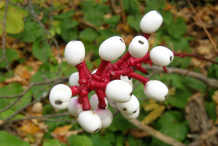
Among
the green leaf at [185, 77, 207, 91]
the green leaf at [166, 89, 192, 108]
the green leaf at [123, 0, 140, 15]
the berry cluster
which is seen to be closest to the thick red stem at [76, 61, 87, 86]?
the berry cluster

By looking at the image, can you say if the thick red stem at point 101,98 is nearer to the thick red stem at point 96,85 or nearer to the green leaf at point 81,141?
the thick red stem at point 96,85

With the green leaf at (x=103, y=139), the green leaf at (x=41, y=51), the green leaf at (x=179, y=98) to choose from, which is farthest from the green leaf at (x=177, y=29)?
the green leaf at (x=41, y=51)

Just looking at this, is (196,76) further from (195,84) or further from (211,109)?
(211,109)

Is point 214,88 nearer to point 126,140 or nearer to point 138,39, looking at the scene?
point 126,140

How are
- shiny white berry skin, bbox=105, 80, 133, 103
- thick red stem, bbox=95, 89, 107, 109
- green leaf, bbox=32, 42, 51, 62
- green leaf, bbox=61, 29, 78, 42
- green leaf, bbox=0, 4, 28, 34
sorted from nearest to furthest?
shiny white berry skin, bbox=105, 80, 133, 103, thick red stem, bbox=95, 89, 107, 109, green leaf, bbox=0, 4, 28, 34, green leaf, bbox=32, 42, 51, 62, green leaf, bbox=61, 29, 78, 42

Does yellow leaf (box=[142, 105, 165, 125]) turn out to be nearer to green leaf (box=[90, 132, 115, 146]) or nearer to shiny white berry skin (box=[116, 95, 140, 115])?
green leaf (box=[90, 132, 115, 146])
